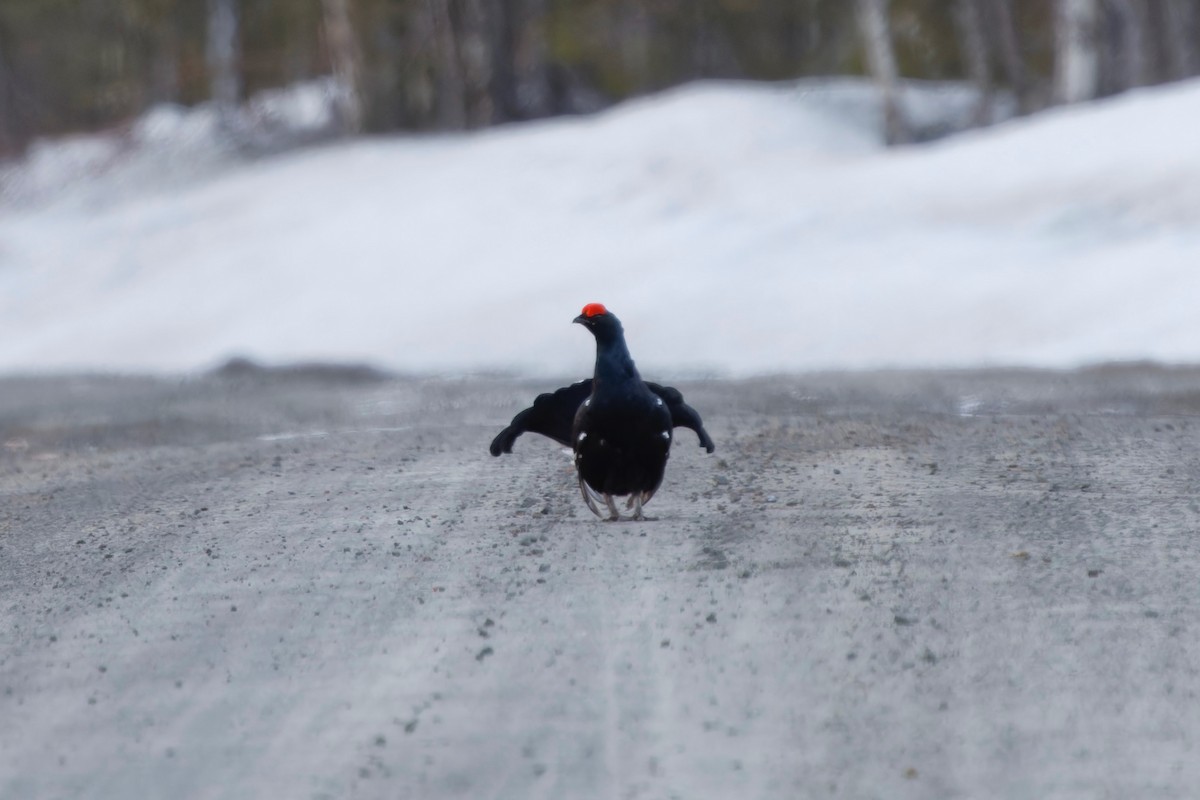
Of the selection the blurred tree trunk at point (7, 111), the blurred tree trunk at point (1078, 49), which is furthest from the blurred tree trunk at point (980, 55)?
the blurred tree trunk at point (7, 111)

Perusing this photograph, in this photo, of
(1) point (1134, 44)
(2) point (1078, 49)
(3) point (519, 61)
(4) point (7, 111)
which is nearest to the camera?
(1) point (1134, 44)

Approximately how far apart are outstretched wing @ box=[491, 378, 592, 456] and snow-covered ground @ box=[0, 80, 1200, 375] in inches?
384

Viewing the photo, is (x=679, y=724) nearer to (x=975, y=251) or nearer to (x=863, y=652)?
(x=863, y=652)

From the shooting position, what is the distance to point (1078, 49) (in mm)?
28094

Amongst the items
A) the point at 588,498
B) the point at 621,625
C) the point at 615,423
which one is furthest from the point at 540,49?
the point at 621,625

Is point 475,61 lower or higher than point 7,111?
lower

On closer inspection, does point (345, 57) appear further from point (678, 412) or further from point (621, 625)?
point (621, 625)

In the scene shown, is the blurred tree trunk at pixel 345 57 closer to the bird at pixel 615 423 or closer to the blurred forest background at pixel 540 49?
the blurred forest background at pixel 540 49

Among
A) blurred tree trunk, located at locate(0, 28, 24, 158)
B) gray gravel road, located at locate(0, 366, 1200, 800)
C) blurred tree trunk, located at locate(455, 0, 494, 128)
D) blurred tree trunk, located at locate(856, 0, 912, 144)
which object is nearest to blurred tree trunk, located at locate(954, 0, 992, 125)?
blurred tree trunk, located at locate(856, 0, 912, 144)

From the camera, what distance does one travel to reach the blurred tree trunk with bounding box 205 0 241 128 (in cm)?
3612

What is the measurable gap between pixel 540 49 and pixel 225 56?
7196 millimetres

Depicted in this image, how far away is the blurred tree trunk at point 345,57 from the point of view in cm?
3256

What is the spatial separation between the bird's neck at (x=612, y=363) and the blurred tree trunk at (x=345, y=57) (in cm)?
2685

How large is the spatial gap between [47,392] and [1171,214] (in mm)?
12792
